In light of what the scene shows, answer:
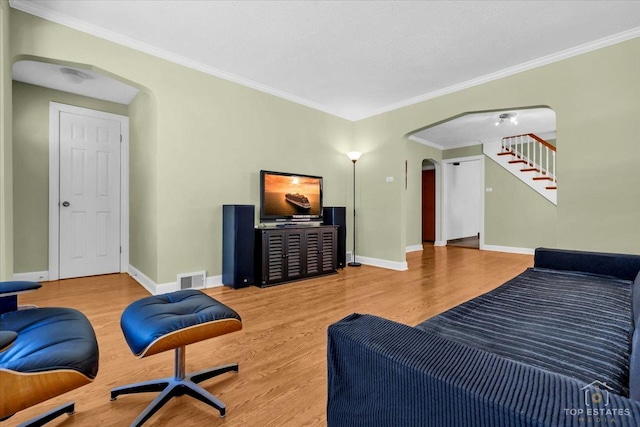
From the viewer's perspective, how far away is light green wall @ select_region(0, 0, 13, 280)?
2.08 m

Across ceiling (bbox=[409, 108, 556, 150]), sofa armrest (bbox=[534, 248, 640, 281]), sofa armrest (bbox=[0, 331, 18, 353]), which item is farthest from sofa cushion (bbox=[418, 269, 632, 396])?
ceiling (bbox=[409, 108, 556, 150])

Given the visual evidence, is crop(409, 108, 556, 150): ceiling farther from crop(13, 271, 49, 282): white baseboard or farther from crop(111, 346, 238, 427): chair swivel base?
crop(13, 271, 49, 282): white baseboard

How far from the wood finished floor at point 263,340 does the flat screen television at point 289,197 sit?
99 cm

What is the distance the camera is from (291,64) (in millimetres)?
3463

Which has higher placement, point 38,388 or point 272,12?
point 272,12

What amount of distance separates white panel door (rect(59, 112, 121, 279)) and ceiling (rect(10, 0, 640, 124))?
1.83 meters

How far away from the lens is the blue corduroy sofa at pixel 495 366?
0.53 meters

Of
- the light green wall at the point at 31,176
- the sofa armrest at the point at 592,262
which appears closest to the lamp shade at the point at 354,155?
the sofa armrest at the point at 592,262

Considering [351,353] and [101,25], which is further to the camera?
[101,25]

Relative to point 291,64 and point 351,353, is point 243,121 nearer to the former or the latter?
point 291,64

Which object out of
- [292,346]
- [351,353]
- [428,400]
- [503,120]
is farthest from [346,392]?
[503,120]

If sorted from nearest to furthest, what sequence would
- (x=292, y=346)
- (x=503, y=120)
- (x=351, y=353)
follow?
(x=351, y=353), (x=292, y=346), (x=503, y=120)

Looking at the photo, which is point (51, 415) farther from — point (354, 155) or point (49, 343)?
point (354, 155)

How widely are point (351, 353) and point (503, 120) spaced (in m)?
6.01
